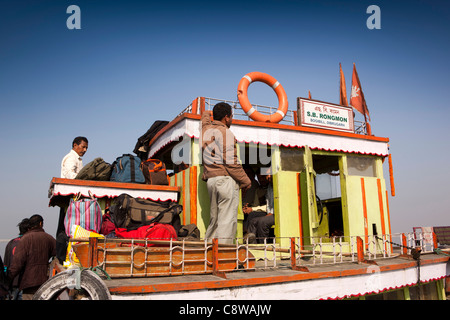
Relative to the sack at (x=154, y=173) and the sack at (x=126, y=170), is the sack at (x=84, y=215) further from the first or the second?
the sack at (x=154, y=173)

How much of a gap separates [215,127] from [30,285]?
3556 mm

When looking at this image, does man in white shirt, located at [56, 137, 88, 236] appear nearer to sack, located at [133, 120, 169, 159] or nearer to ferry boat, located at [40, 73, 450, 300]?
ferry boat, located at [40, 73, 450, 300]

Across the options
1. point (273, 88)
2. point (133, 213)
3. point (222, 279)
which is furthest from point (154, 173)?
point (222, 279)

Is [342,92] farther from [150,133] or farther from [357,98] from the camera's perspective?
[150,133]

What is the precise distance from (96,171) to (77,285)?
13.1 feet

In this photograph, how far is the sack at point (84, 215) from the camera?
5.53 metres

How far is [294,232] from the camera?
7441 millimetres

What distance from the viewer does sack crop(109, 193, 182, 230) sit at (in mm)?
5809

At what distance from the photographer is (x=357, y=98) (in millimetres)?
11406

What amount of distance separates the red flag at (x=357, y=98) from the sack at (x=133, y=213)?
7590 mm

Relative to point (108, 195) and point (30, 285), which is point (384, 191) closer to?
point (108, 195)

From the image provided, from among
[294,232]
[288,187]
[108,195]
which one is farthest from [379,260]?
[108,195]

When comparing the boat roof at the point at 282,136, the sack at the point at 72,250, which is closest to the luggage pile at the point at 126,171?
the boat roof at the point at 282,136
